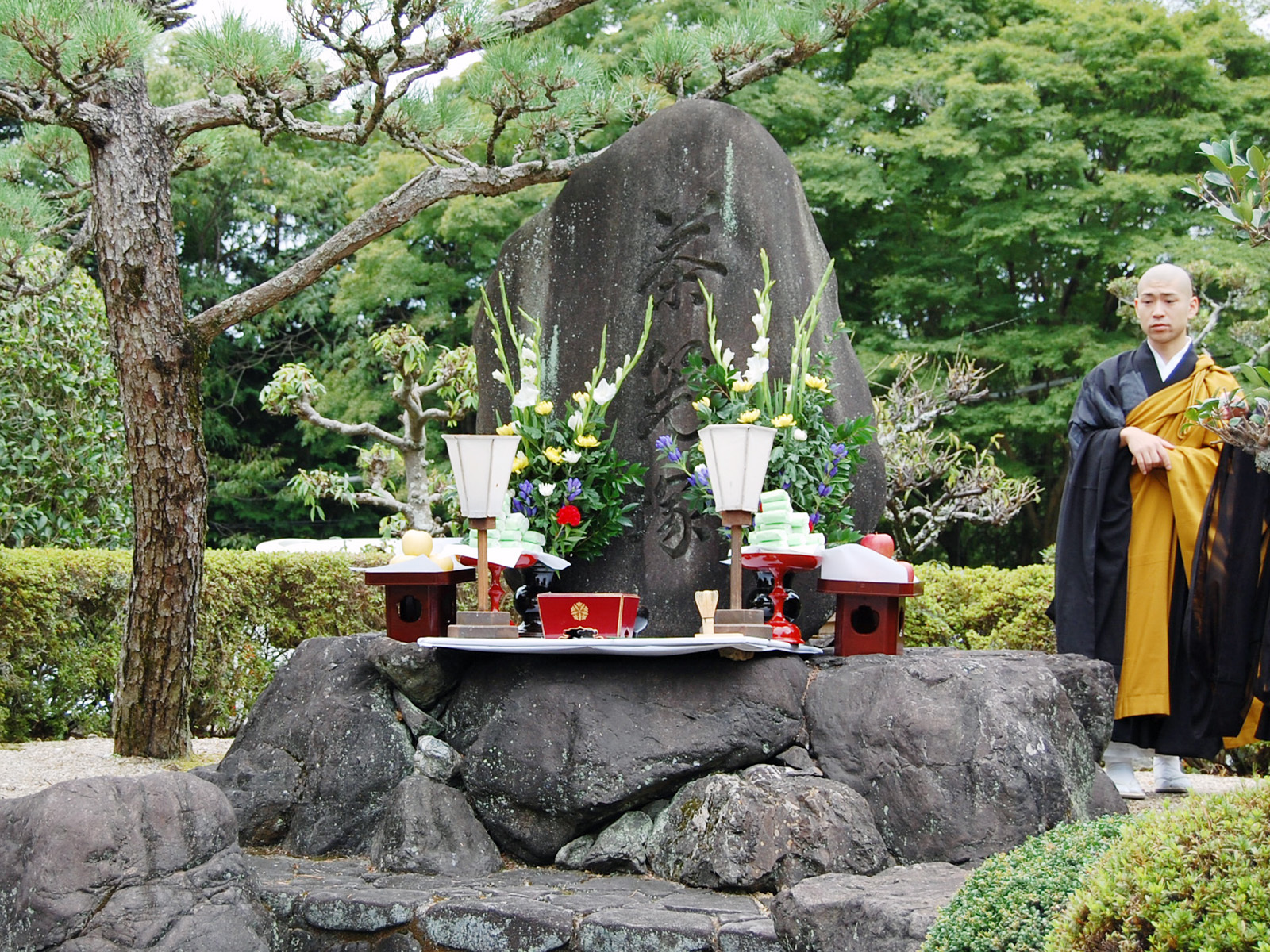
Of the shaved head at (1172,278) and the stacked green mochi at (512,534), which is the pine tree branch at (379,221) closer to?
the stacked green mochi at (512,534)

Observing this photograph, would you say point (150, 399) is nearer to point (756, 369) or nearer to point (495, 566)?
point (495, 566)

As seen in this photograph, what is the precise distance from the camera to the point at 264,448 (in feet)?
61.2

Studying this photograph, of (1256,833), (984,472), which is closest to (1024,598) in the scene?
(984,472)

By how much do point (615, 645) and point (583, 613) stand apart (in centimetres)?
35

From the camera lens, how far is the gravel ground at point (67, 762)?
5457 mm

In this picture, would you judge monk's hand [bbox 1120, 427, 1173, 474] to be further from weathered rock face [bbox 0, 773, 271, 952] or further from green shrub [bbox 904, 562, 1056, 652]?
weathered rock face [bbox 0, 773, 271, 952]

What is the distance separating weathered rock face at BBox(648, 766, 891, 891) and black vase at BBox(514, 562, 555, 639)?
1.12 metres

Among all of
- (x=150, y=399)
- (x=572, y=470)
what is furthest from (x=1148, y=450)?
(x=150, y=399)

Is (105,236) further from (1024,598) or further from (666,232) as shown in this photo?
(1024,598)

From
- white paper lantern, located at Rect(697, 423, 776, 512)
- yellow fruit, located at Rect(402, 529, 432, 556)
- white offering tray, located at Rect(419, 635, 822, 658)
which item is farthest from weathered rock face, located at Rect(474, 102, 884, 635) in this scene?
white offering tray, located at Rect(419, 635, 822, 658)

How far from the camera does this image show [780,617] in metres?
4.34

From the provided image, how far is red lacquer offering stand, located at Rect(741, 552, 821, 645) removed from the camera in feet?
14.0

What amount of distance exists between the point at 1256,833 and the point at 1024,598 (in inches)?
187

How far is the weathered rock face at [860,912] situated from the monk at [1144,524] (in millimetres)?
1888
